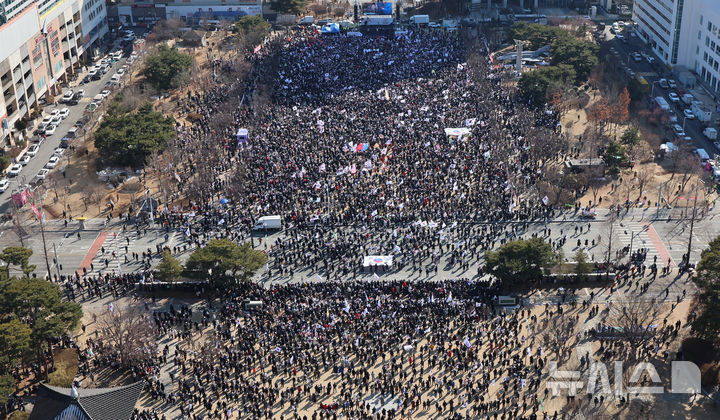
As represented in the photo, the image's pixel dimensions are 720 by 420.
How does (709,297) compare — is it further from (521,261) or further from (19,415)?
(19,415)

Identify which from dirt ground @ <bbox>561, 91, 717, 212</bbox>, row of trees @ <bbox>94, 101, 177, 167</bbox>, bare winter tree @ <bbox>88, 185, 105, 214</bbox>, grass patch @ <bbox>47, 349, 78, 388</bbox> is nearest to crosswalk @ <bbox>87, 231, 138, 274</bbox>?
bare winter tree @ <bbox>88, 185, 105, 214</bbox>

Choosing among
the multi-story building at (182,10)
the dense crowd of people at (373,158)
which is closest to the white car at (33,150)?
the dense crowd of people at (373,158)

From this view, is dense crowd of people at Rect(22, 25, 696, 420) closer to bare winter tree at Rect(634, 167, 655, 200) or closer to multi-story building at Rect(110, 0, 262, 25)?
bare winter tree at Rect(634, 167, 655, 200)

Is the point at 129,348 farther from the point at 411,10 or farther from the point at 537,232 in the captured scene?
the point at 411,10

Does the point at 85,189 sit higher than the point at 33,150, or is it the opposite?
the point at 33,150

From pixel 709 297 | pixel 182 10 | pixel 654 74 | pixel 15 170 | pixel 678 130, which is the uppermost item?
pixel 182 10

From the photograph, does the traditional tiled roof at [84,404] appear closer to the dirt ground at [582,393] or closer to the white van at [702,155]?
the dirt ground at [582,393]

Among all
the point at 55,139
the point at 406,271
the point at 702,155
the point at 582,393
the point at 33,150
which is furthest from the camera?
the point at 55,139

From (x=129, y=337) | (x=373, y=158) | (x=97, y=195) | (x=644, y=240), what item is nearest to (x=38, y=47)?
(x=97, y=195)
